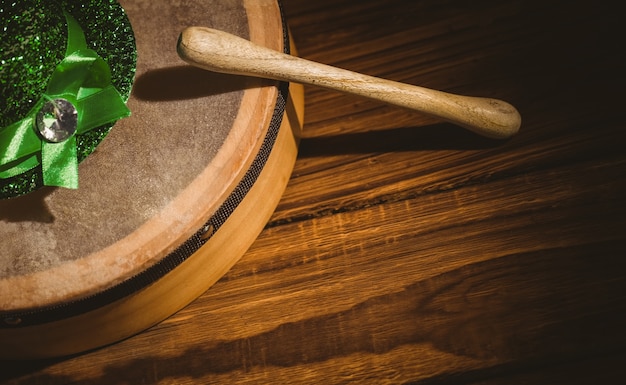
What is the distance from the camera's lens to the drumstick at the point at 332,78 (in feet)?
1.78

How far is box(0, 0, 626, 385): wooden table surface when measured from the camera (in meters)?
0.67

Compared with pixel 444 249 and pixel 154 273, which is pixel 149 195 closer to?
pixel 154 273

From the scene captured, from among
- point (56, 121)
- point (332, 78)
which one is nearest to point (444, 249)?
point (332, 78)

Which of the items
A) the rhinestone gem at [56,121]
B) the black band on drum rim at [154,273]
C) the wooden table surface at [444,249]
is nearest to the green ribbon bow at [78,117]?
the rhinestone gem at [56,121]

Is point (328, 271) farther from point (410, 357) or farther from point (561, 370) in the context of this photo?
point (561, 370)

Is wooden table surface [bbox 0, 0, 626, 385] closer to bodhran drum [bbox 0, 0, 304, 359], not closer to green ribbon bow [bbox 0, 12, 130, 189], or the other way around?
bodhran drum [bbox 0, 0, 304, 359]

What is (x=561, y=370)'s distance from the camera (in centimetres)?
65

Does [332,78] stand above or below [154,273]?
above

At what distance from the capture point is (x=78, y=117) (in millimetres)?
569

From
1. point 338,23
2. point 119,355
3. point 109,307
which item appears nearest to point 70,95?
point 109,307

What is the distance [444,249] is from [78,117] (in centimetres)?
47

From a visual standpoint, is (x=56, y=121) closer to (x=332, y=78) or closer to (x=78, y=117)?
(x=78, y=117)

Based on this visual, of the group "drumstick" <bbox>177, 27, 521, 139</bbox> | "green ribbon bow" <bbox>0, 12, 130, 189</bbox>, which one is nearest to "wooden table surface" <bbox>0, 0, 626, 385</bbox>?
"drumstick" <bbox>177, 27, 521, 139</bbox>

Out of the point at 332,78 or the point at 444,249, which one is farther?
the point at 444,249
